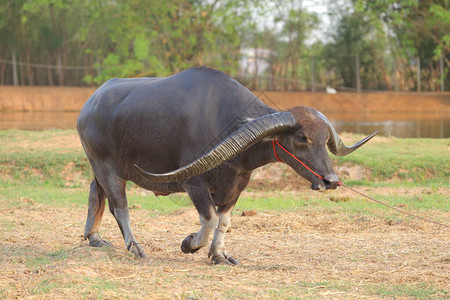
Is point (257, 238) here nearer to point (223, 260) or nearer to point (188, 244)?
point (223, 260)

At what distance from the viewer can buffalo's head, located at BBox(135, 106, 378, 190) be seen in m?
5.21

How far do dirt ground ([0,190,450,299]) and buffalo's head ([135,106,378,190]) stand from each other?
0.78 meters

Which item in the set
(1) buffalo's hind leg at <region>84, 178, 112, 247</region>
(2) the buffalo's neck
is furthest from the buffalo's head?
(1) buffalo's hind leg at <region>84, 178, 112, 247</region>

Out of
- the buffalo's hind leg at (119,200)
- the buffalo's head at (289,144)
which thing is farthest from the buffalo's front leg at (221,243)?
the buffalo's hind leg at (119,200)

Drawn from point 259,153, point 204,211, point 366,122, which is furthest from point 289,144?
point 366,122

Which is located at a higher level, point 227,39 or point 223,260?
point 227,39

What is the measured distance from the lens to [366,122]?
22.2 metres

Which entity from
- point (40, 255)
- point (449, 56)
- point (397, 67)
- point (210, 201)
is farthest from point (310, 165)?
point (397, 67)

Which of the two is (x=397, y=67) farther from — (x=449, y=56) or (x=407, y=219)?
(x=407, y=219)

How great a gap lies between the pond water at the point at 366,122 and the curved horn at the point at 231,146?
41.8ft

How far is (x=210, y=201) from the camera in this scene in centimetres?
550

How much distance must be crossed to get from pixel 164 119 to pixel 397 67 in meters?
26.7

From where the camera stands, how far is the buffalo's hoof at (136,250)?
5938 mm

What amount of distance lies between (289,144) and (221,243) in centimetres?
109
